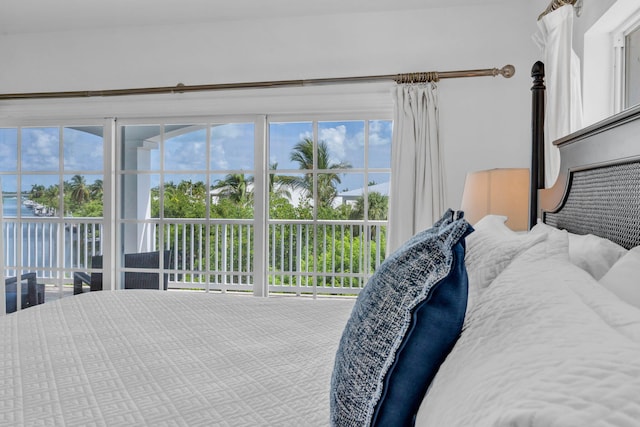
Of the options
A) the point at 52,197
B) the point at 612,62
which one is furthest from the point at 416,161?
the point at 52,197

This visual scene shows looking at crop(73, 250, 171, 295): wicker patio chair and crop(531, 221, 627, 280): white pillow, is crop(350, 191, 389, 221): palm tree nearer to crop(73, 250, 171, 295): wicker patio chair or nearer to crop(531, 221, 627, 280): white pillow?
crop(73, 250, 171, 295): wicker patio chair

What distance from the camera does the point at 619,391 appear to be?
0.36m

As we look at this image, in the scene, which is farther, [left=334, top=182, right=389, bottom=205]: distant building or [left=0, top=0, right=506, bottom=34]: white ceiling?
[left=334, top=182, right=389, bottom=205]: distant building

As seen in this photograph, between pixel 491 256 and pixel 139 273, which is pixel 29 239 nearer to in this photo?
pixel 139 273

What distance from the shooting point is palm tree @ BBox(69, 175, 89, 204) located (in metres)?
3.71

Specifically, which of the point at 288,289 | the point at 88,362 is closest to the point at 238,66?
the point at 288,289

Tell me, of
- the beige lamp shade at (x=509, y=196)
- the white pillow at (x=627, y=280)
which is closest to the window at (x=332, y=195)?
the beige lamp shade at (x=509, y=196)

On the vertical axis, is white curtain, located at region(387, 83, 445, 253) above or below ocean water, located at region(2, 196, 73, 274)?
above

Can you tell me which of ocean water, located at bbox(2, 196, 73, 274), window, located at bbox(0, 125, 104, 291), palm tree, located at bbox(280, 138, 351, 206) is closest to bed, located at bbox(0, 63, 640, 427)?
palm tree, located at bbox(280, 138, 351, 206)

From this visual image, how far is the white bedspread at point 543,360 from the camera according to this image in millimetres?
370

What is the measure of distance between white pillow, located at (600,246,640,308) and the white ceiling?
269cm

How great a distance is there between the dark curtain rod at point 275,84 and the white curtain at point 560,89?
860 mm

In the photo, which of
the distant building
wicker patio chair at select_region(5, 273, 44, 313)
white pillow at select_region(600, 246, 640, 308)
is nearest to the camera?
white pillow at select_region(600, 246, 640, 308)

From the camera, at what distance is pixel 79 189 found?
3713 millimetres
